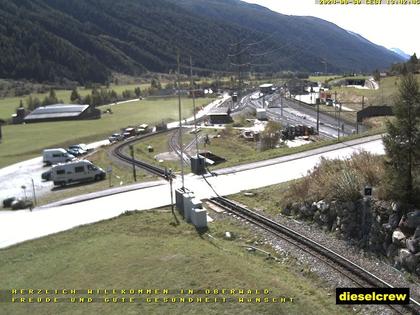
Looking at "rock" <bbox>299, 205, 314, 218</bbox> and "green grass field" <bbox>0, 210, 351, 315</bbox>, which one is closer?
"green grass field" <bbox>0, 210, 351, 315</bbox>

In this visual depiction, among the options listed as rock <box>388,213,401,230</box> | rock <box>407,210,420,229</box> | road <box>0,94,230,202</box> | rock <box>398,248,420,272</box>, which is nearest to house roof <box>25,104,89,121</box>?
road <box>0,94,230,202</box>

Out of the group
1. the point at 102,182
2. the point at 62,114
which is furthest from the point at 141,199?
the point at 62,114

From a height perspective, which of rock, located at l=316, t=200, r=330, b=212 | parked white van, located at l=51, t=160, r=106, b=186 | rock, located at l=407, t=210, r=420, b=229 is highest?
rock, located at l=407, t=210, r=420, b=229

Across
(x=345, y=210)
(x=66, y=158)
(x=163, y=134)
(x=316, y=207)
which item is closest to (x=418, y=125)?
(x=345, y=210)

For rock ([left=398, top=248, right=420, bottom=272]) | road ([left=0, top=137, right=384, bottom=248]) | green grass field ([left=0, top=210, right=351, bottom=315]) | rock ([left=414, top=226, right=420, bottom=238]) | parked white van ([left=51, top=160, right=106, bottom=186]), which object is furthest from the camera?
parked white van ([left=51, top=160, right=106, bottom=186])

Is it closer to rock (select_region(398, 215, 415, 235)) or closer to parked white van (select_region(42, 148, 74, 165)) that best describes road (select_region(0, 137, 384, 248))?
rock (select_region(398, 215, 415, 235))

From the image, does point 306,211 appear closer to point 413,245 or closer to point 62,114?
point 413,245
